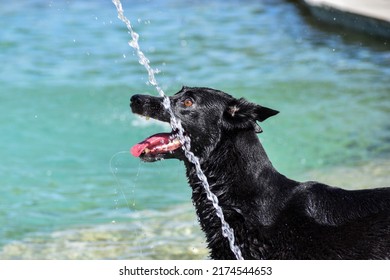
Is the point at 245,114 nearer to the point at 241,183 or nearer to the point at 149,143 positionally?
the point at 241,183

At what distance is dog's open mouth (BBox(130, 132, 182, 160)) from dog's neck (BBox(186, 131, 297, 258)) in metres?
0.18

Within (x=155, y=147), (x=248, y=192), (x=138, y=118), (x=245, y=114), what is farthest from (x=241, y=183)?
(x=138, y=118)

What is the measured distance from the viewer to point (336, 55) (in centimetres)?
1455

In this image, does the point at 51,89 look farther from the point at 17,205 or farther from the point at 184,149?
the point at 184,149

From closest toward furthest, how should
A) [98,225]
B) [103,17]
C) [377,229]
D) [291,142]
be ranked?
1. [377,229]
2. [98,225]
3. [291,142]
4. [103,17]

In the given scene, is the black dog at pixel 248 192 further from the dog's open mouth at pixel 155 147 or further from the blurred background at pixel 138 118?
the blurred background at pixel 138 118

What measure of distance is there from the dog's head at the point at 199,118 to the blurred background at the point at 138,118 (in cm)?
206

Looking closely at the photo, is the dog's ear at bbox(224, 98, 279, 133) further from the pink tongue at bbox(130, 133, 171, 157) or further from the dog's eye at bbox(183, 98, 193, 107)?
the pink tongue at bbox(130, 133, 171, 157)

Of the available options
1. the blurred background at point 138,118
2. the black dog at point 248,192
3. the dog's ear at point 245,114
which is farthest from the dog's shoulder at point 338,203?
the blurred background at point 138,118

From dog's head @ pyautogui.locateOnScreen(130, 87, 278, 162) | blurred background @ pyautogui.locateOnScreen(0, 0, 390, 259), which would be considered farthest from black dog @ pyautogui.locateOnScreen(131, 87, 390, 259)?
blurred background @ pyautogui.locateOnScreen(0, 0, 390, 259)
